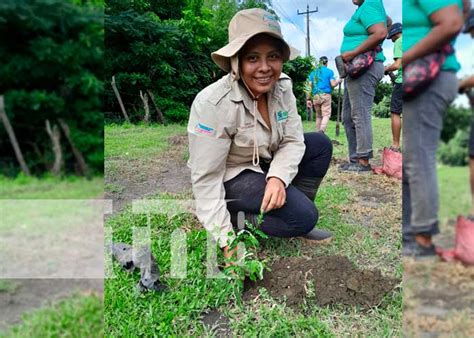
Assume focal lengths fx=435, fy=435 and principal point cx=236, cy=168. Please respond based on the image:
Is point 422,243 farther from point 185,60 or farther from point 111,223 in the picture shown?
point 111,223

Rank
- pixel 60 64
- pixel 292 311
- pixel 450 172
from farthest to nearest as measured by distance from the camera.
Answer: pixel 292 311, pixel 60 64, pixel 450 172

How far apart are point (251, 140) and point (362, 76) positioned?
48cm

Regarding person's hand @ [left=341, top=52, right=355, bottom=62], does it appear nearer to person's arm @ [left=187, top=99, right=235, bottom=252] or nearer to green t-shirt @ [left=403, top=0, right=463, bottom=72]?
person's arm @ [left=187, top=99, right=235, bottom=252]

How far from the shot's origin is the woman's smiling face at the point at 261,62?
5.02ft

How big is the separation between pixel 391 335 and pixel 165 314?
0.78 meters

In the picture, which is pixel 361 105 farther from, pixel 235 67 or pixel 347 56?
pixel 235 67

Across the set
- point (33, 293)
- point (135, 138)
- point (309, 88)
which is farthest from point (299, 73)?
point (33, 293)

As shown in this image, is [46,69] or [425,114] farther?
[46,69]

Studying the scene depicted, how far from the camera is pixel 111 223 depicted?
7.48 feet

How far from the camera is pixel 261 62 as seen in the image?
1.56 metres

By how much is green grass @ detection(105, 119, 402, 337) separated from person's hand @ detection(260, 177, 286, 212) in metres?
0.24

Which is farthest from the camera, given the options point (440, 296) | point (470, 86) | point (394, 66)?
point (394, 66)

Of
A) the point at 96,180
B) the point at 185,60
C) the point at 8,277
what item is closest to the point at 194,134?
the point at 185,60

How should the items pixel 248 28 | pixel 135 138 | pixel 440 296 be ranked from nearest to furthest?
pixel 440 296
pixel 248 28
pixel 135 138
